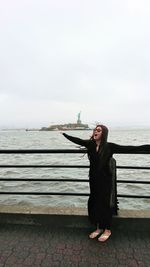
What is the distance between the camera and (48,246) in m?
3.86

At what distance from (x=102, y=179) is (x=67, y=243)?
1.00 metres

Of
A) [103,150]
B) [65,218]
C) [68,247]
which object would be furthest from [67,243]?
[103,150]

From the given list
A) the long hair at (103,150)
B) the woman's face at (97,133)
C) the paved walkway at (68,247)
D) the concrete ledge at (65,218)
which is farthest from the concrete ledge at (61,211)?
the woman's face at (97,133)

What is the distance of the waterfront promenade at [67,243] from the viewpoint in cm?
348

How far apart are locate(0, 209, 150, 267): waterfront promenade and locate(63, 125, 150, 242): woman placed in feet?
0.76

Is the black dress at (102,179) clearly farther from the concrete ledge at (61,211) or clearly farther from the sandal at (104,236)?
the concrete ledge at (61,211)

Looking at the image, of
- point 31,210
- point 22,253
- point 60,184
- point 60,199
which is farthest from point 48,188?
point 22,253

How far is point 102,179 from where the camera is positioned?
4098mm

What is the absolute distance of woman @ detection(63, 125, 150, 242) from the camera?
4094 millimetres

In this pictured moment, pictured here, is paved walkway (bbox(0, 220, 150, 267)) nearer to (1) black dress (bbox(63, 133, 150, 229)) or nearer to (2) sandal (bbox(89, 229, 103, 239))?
(2) sandal (bbox(89, 229, 103, 239))

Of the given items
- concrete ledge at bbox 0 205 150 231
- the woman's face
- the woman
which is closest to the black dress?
the woman

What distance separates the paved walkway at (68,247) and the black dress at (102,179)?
32cm

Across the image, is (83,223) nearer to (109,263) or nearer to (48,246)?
(48,246)

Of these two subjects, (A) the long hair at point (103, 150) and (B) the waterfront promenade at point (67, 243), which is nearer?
(B) the waterfront promenade at point (67, 243)
